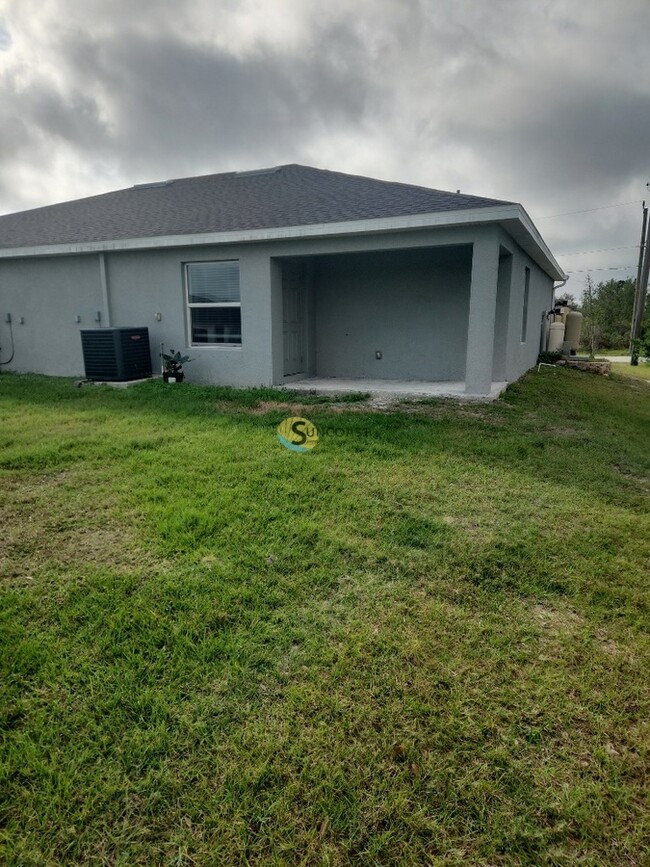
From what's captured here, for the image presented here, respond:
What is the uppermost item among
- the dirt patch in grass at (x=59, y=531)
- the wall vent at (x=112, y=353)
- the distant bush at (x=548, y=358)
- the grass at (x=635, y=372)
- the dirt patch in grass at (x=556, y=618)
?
the wall vent at (x=112, y=353)

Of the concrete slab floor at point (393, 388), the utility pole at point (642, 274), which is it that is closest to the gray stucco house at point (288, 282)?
the concrete slab floor at point (393, 388)

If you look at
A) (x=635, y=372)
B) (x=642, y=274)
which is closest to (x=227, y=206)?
(x=635, y=372)

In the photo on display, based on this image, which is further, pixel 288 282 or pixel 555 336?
pixel 555 336

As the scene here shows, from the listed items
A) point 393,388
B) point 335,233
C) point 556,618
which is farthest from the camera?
point 393,388

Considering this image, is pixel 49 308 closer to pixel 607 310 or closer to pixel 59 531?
pixel 59 531

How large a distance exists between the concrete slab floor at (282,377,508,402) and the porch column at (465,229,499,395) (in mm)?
322

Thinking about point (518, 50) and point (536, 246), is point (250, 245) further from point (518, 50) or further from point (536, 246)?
point (518, 50)

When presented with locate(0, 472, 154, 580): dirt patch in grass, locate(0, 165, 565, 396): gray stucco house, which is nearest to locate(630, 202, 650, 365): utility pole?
locate(0, 165, 565, 396): gray stucco house

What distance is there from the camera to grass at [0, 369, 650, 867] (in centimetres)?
157

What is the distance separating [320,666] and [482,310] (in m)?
6.42

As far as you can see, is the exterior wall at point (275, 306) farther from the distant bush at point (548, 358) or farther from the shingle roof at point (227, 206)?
the distant bush at point (548, 358)

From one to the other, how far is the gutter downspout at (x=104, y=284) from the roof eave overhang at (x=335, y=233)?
21cm

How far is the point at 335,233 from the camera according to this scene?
7.88m

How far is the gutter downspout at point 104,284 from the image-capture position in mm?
9812
